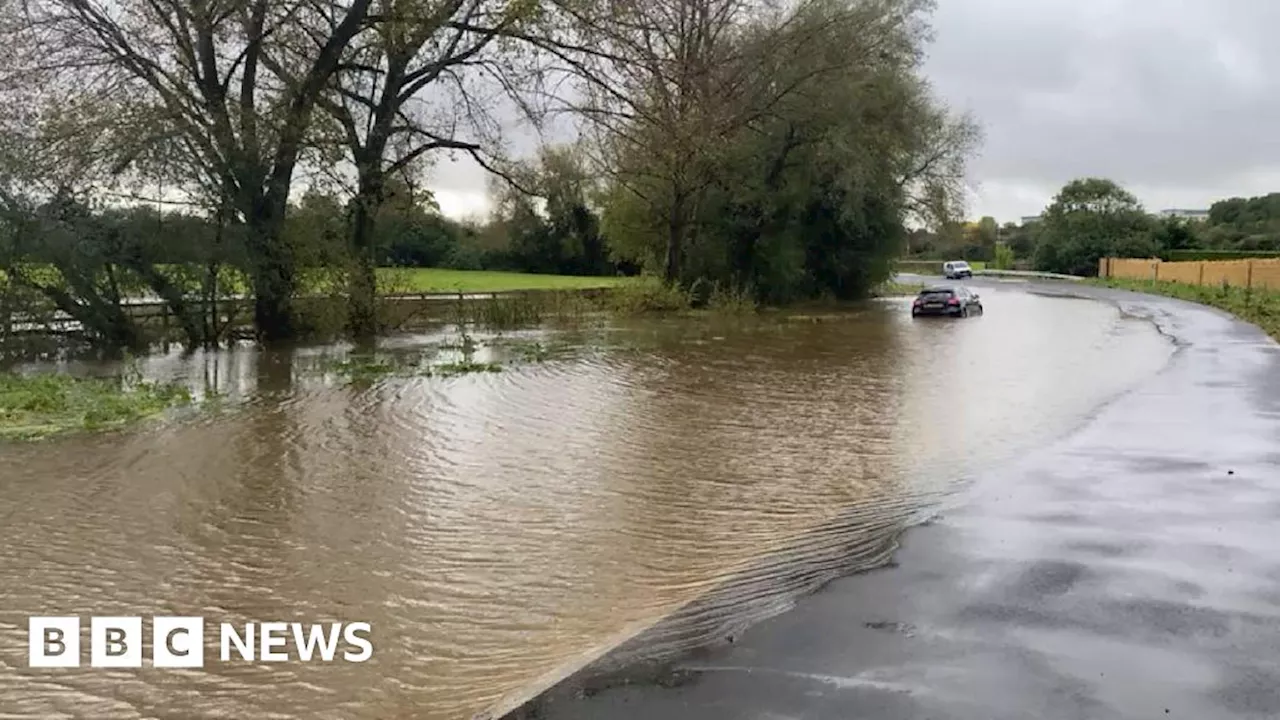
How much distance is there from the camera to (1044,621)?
5.61 metres

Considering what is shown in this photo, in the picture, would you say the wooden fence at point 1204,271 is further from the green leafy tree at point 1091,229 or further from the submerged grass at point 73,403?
the submerged grass at point 73,403

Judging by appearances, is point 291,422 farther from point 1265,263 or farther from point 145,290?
point 1265,263

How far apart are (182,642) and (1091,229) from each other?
89107 millimetres

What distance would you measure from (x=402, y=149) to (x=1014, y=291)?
4205 cm

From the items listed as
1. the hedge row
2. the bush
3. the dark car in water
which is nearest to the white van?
the hedge row

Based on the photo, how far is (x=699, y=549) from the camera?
7.65 metres

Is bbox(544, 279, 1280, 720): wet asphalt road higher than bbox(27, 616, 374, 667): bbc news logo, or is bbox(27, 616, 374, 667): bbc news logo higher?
bbox(544, 279, 1280, 720): wet asphalt road

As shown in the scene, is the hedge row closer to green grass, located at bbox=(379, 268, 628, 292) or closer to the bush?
the bush

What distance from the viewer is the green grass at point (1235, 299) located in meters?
30.3

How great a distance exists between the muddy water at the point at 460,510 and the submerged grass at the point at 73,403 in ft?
2.49

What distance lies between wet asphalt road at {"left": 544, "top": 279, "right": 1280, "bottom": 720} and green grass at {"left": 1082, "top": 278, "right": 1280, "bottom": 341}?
1923cm

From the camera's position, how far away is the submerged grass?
40.9 ft

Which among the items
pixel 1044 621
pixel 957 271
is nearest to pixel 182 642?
pixel 1044 621

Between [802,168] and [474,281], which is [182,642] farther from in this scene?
[474,281]
